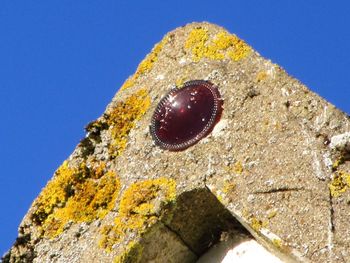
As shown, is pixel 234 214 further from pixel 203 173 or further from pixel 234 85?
pixel 234 85

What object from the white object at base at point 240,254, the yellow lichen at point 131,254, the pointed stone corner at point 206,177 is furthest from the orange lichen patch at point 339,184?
the yellow lichen at point 131,254

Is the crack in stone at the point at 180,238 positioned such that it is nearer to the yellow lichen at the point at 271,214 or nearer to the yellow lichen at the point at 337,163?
the yellow lichen at the point at 271,214

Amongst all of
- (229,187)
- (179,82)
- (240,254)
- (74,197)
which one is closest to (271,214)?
(229,187)

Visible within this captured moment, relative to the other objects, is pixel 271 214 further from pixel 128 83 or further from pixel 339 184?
pixel 128 83

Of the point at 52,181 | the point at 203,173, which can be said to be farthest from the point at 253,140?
the point at 52,181

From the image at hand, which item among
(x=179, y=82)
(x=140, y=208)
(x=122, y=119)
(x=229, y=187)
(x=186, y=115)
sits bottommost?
(x=229, y=187)

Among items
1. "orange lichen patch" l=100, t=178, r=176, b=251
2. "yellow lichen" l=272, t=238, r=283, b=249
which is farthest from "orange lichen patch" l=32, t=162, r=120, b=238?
"yellow lichen" l=272, t=238, r=283, b=249
